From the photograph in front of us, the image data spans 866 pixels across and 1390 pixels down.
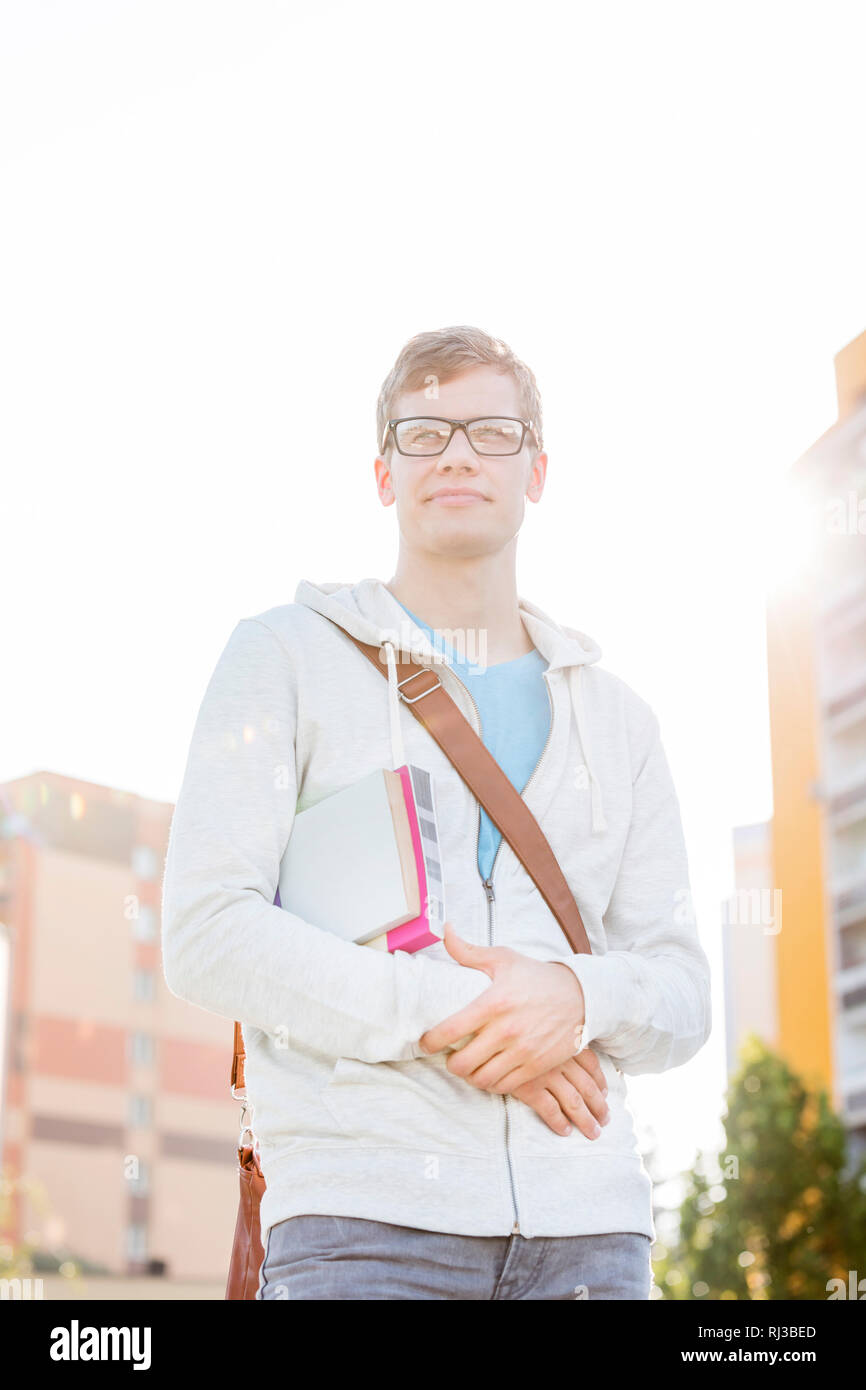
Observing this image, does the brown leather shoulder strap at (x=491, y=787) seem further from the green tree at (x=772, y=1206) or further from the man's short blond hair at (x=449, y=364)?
the green tree at (x=772, y=1206)

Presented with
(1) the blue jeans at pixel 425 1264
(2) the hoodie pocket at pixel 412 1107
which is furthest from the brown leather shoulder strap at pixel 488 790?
(1) the blue jeans at pixel 425 1264

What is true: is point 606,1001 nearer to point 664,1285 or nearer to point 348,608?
point 348,608

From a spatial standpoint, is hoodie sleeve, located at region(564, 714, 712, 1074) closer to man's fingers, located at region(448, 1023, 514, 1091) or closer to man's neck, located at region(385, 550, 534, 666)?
man's fingers, located at region(448, 1023, 514, 1091)

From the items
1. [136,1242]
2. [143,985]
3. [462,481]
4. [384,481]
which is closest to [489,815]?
[462,481]

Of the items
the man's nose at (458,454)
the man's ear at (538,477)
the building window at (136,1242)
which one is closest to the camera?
the man's nose at (458,454)

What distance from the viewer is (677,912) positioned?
2.72 meters

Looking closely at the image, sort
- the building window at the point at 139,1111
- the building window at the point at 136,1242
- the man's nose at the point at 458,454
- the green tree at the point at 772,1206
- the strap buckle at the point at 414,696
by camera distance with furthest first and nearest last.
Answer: the building window at the point at 139,1111
the building window at the point at 136,1242
the green tree at the point at 772,1206
the man's nose at the point at 458,454
the strap buckle at the point at 414,696

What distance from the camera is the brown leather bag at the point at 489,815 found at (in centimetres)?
251

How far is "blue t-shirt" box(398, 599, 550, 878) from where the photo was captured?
8.86 feet

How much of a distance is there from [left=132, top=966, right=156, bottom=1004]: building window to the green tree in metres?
30.8

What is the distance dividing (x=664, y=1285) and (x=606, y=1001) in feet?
72.8

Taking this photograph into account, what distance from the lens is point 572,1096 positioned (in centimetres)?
234

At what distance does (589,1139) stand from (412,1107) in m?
0.29

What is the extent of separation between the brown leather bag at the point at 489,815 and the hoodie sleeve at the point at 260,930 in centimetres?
22
